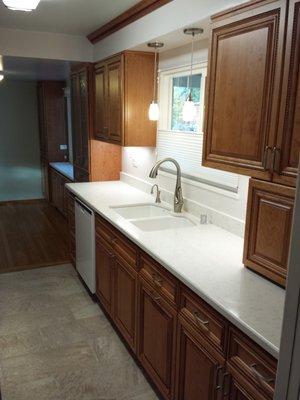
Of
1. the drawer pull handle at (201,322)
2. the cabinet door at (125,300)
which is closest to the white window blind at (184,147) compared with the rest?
the cabinet door at (125,300)

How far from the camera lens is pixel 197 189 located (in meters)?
2.74

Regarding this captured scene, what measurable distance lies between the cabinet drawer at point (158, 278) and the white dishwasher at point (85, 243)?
101cm

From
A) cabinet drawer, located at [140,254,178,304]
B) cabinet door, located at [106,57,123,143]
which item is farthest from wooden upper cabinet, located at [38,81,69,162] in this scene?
cabinet drawer, located at [140,254,178,304]

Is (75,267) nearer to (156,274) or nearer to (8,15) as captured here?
(156,274)

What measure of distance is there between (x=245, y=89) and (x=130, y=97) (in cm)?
171

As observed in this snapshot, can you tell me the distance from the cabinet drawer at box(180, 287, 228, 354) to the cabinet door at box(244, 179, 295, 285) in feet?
1.08

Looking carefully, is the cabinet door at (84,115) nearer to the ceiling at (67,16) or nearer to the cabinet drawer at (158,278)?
the ceiling at (67,16)

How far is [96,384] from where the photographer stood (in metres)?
2.29

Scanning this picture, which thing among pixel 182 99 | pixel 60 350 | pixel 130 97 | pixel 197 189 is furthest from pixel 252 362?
pixel 130 97

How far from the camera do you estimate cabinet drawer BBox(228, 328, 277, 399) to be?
124 cm

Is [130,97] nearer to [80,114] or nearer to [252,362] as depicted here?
[80,114]

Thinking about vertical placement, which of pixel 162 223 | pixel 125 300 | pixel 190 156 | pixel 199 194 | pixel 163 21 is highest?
pixel 163 21

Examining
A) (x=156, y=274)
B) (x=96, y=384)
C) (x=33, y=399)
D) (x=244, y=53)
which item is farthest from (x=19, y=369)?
(x=244, y=53)

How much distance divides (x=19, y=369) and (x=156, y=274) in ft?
4.02
